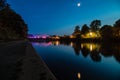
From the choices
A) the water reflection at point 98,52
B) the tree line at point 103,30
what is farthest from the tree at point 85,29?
the water reflection at point 98,52

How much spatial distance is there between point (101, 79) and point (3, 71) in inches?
228

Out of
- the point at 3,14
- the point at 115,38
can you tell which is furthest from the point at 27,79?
the point at 115,38

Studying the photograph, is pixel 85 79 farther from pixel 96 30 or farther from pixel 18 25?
pixel 96 30

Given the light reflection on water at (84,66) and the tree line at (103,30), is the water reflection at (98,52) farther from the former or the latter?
the tree line at (103,30)

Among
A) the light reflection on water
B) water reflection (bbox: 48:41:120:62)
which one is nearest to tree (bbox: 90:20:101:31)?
water reflection (bbox: 48:41:120:62)

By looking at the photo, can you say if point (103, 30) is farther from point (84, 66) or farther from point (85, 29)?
point (84, 66)

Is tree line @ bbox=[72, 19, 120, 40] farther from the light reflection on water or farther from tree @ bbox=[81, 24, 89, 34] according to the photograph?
the light reflection on water

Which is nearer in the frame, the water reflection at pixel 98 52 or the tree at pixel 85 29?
the water reflection at pixel 98 52

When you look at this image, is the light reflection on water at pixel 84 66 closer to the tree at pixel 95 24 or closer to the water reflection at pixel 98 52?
the water reflection at pixel 98 52

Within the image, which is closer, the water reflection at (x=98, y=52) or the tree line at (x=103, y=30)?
the water reflection at (x=98, y=52)

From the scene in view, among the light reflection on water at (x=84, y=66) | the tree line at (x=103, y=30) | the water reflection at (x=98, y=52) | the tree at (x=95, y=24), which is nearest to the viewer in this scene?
the light reflection on water at (x=84, y=66)

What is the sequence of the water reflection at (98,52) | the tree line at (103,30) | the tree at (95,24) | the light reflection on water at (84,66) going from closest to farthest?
the light reflection on water at (84,66)
the water reflection at (98,52)
the tree line at (103,30)
the tree at (95,24)

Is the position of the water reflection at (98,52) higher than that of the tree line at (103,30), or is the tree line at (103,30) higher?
the tree line at (103,30)

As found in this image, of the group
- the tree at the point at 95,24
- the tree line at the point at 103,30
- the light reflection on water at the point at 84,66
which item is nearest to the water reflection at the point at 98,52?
the light reflection on water at the point at 84,66
